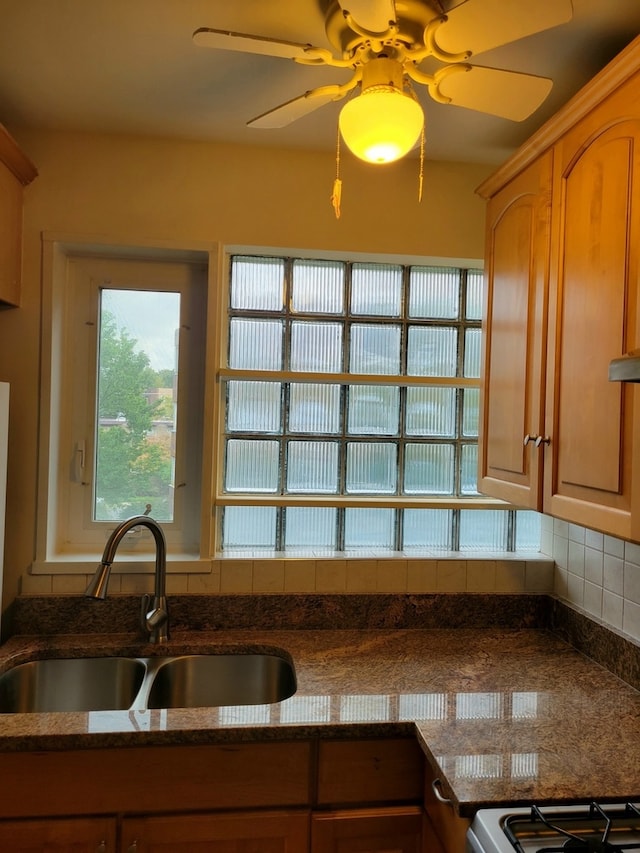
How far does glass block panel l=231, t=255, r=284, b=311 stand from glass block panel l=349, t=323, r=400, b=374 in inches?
11.7

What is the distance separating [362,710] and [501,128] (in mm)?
1643

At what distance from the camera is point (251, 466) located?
2.01m

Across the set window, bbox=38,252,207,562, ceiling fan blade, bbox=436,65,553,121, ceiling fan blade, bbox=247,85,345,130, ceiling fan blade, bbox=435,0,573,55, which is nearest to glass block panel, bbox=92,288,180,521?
window, bbox=38,252,207,562

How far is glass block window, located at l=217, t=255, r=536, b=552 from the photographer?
2.00 meters

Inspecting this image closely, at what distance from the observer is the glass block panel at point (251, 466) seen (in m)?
2.00

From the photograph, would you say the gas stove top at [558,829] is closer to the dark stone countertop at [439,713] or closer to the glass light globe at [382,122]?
the dark stone countertop at [439,713]

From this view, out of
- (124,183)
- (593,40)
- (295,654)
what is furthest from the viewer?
(124,183)

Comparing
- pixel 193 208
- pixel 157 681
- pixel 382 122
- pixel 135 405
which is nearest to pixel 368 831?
pixel 157 681

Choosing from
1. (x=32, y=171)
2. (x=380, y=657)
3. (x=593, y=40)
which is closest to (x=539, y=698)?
(x=380, y=657)

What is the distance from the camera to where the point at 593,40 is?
130 centimetres

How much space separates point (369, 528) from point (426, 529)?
21cm

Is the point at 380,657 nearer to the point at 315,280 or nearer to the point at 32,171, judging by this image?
the point at 315,280

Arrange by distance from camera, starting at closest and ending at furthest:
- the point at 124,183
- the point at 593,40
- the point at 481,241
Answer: the point at 593,40, the point at 124,183, the point at 481,241

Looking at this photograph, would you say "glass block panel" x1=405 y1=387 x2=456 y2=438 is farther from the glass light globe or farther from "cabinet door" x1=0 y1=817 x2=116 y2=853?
"cabinet door" x1=0 y1=817 x2=116 y2=853
